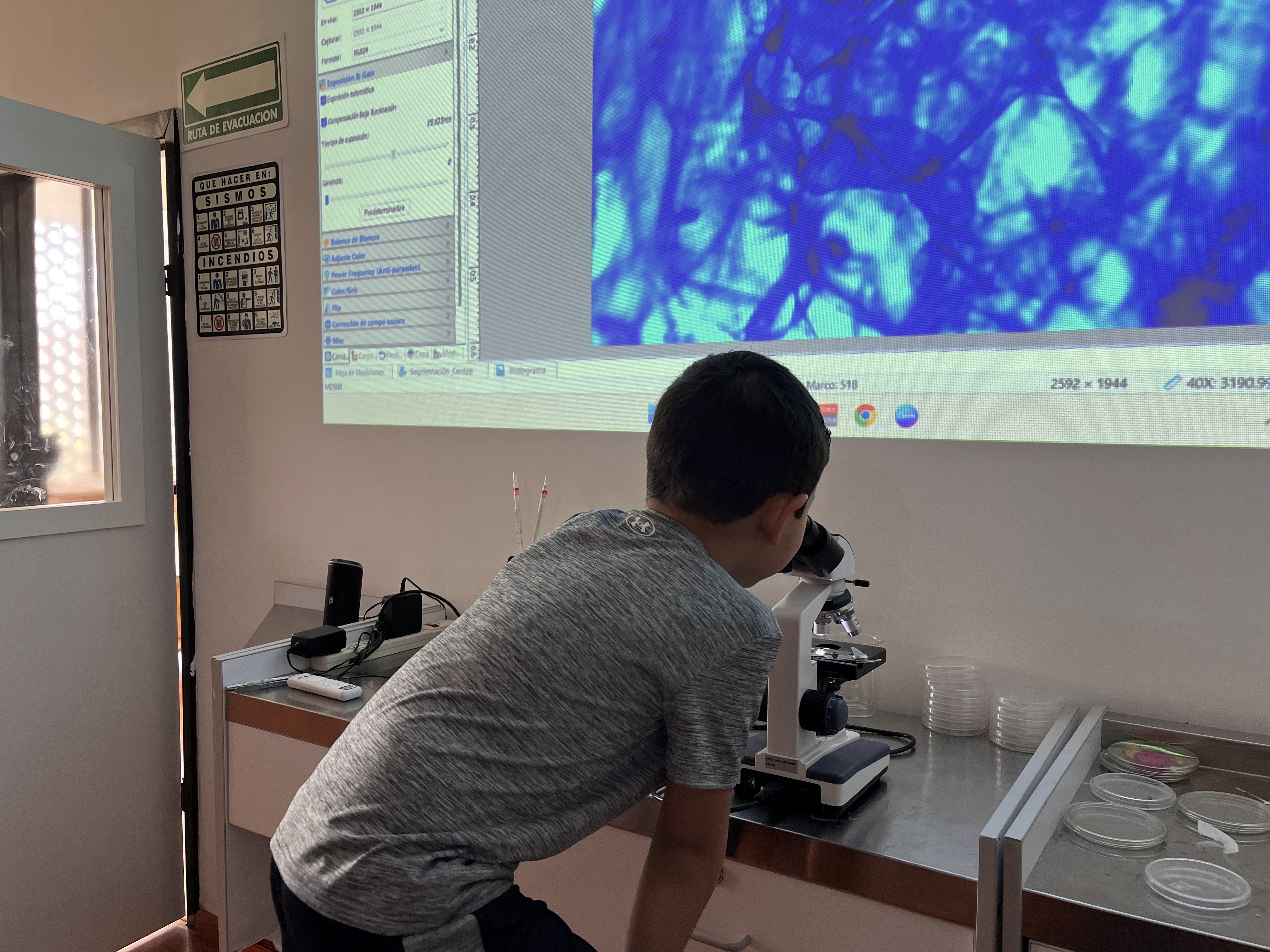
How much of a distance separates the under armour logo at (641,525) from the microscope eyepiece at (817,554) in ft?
0.84

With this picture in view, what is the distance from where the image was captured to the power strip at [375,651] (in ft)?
5.71

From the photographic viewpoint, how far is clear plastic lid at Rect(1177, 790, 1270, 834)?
1.08 meters

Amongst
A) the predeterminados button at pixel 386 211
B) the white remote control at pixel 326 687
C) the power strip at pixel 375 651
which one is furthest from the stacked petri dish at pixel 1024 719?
the predeterminados button at pixel 386 211

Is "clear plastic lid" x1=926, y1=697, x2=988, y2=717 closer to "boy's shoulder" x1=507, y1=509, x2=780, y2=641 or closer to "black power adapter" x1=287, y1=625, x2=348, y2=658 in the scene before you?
"boy's shoulder" x1=507, y1=509, x2=780, y2=641

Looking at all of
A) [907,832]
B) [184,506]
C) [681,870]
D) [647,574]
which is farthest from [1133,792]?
[184,506]

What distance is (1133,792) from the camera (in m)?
1.16

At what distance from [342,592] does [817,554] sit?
1128 millimetres

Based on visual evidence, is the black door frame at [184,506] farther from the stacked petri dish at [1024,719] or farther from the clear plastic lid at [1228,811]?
the clear plastic lid at [1228,811]

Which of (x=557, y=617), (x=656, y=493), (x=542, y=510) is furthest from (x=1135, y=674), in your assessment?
(x=542, y=510)

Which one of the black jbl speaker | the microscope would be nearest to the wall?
the black jbl speaker

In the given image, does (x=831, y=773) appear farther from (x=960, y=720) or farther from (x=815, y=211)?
(x=815, y=211)

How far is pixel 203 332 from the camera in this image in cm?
250

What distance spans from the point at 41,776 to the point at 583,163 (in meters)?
1.95

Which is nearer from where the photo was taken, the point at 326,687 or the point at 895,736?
the point at 895,736
